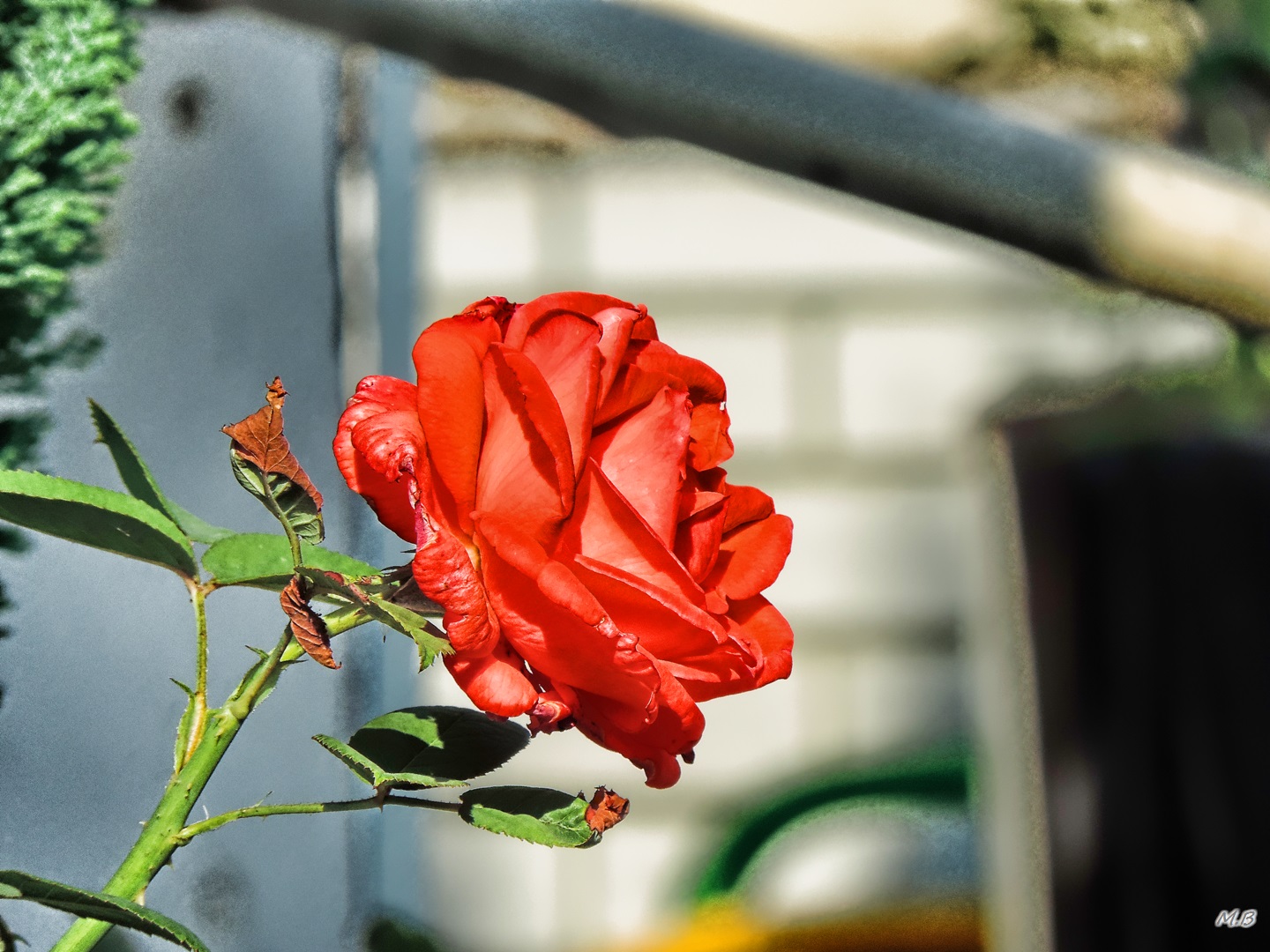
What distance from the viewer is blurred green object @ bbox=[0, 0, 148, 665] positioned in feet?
1.12

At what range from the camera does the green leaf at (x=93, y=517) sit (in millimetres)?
211

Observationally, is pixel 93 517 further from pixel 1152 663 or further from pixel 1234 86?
pixel 1234 86

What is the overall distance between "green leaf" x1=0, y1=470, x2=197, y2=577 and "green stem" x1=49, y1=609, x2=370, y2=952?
1.6 inches

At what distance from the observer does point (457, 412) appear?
8.5 inches

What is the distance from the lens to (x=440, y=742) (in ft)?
0.82

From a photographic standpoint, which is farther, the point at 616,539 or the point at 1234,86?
the point at 1234,86

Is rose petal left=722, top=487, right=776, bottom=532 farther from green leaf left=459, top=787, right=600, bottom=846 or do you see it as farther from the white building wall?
the white building wall

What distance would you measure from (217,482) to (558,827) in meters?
0.28

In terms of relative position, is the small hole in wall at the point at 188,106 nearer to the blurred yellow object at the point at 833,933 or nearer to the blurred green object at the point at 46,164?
the blurred green object at the point at 46,164

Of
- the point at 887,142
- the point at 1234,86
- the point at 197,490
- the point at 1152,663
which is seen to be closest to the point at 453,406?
the point at 197,490

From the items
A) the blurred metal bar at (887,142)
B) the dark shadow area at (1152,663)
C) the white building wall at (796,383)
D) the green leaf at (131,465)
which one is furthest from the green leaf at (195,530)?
the white building wall at (796,383)

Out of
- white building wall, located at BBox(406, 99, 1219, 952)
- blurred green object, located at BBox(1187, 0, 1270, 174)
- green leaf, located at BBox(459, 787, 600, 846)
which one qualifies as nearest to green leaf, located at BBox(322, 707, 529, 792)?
Result: green leaf, located at BBox(459, 787, 600, 846)

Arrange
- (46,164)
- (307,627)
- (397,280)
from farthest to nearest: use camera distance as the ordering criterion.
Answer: (397,280) → (46,164) → (307,627)

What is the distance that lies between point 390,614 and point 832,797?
0.97 metres
